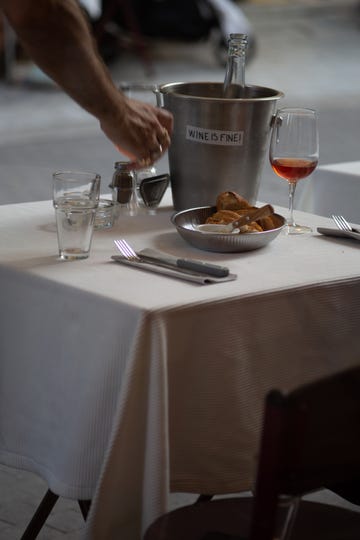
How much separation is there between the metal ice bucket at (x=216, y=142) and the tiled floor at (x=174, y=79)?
2.44ft

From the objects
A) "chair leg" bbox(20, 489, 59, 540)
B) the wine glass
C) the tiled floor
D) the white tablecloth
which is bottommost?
the tiled floor

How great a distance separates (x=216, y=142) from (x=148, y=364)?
627 millimetres

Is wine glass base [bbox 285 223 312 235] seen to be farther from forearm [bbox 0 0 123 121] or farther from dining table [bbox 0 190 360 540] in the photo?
forearm [bbox 0 0 123 121]

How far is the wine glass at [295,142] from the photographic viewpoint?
1.86 metres

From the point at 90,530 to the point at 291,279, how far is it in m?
0.49

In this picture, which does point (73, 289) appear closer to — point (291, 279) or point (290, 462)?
point (291, 279)

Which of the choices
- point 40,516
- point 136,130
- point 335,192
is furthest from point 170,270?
point 335,192

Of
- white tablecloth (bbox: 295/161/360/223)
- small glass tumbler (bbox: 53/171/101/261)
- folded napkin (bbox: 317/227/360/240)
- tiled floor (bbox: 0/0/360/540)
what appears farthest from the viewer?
white tablecloth (bbox: 295/161/360/223)

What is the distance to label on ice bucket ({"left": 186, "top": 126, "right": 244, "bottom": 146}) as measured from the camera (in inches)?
73.4

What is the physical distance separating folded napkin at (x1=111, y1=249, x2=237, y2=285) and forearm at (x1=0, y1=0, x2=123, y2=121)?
33 cm

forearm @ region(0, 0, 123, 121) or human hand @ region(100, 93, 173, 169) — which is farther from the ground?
forearm @ region(0, 0, 123, 121)

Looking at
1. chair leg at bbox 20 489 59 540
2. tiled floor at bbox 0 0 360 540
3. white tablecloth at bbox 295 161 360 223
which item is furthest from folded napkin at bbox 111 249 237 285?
white tablecloth at bbox 295 161 360 223

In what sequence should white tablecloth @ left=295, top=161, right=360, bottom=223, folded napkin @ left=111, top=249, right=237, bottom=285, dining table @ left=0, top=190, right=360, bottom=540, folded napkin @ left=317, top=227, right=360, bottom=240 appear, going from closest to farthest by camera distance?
dining table @ left=0, top=190, right=360, bottom=540 < folded napkin @ left=111, top=249, right=237, bottom=285 < folded napkin @ left=317, top=227, right=360, bottom=240 < white tablecloth @ left=295, top=161, right=360, bottom=223

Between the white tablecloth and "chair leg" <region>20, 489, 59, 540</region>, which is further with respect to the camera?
the white tablecloth
